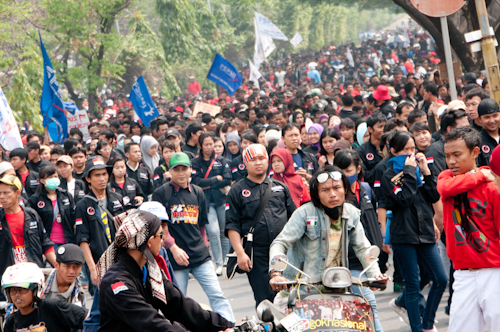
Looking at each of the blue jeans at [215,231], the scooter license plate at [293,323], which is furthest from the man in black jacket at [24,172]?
the scooter license plate at [293,323]

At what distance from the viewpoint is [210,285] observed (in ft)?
21.6

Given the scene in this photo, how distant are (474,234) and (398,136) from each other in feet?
6.80

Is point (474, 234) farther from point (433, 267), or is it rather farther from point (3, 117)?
point (3, 117)

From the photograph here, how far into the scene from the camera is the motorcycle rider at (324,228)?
481 cm

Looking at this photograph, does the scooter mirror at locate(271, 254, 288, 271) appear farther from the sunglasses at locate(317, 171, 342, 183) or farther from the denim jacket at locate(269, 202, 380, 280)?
the sunglasses at locate(317, 171, 342, 183)

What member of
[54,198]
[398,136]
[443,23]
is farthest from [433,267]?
[54,198]

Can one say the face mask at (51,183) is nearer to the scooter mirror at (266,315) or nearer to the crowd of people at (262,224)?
the crowd of people at (262,224)

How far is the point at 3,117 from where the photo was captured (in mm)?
9977

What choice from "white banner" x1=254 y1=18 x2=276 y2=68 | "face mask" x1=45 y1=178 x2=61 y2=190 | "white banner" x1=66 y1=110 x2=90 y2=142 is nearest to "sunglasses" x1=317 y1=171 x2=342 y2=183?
"face mask" x1=45 y1=178 x2=61 y2=190

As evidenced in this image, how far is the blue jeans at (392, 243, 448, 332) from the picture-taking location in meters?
5.85

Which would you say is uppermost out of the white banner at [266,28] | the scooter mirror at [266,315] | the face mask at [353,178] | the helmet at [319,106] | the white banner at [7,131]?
the white banner at [266,28]

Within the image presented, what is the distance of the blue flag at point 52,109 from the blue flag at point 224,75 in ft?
17.2

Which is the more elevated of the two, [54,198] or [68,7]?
[68,7]

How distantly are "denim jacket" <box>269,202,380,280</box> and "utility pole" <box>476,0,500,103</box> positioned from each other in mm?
3929
